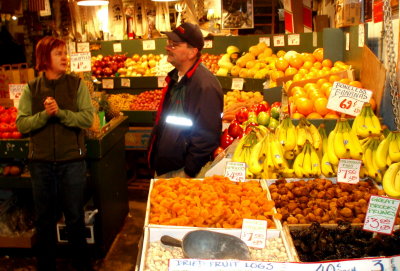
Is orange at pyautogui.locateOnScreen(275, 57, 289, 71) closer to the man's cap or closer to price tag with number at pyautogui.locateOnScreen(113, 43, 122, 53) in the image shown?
the man's cap

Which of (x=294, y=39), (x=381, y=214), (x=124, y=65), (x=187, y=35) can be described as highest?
(x=294, y=39)

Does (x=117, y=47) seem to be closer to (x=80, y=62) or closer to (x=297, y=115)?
(x=80, y=62)

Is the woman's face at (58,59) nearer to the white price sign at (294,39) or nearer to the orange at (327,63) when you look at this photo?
the orange at (327,63)

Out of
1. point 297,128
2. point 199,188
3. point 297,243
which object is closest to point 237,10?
point 297,128

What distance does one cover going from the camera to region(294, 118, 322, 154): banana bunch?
2885 millimetres

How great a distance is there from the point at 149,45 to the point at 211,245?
6.88 metres

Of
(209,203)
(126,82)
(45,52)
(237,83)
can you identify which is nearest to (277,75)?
(237,83)

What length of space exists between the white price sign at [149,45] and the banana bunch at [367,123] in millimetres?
6091

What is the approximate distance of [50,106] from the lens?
3373 mm

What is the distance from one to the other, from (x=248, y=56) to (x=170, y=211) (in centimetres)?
498

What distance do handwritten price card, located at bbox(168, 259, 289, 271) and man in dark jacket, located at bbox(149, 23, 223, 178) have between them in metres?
1.80

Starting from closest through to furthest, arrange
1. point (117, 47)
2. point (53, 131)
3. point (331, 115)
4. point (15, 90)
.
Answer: point (331, 115)
point (53, 131)
point (15, 90)
point (117, 47)

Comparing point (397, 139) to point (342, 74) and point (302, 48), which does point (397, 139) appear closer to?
point (342, 74)

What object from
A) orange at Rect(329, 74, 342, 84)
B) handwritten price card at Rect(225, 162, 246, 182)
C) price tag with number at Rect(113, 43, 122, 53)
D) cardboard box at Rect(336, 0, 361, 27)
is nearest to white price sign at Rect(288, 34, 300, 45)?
cardboard box at Rect(336, 0, 361, 27)
